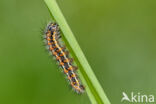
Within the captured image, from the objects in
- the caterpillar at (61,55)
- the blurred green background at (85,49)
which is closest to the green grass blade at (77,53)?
the caterpillar at (61,55)

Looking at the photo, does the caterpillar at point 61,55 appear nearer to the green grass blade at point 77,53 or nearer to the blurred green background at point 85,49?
the green grass blade at point 77,53

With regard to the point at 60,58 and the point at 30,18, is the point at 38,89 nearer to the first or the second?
the point at 30,18

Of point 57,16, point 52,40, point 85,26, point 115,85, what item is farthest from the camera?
point 85,26

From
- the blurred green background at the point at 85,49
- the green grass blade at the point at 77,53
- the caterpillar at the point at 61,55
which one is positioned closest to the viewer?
the green grass blade at the point at 77,53

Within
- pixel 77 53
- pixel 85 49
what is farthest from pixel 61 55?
pixel 85 49

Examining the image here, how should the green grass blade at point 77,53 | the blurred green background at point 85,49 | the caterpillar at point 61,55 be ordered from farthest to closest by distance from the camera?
the blurred green background at point 85,49, the caterpillar at point 61,55, the green grass blade at point 77,53

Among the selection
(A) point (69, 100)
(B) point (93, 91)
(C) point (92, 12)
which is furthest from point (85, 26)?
(B) point (93, 91)

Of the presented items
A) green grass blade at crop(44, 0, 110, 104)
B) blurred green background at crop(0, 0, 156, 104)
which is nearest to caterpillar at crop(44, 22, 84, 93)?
green grass blade at crop(44, 0, 110, 104)

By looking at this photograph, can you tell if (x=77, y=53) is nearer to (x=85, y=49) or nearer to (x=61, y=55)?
(x=61, y=55)
